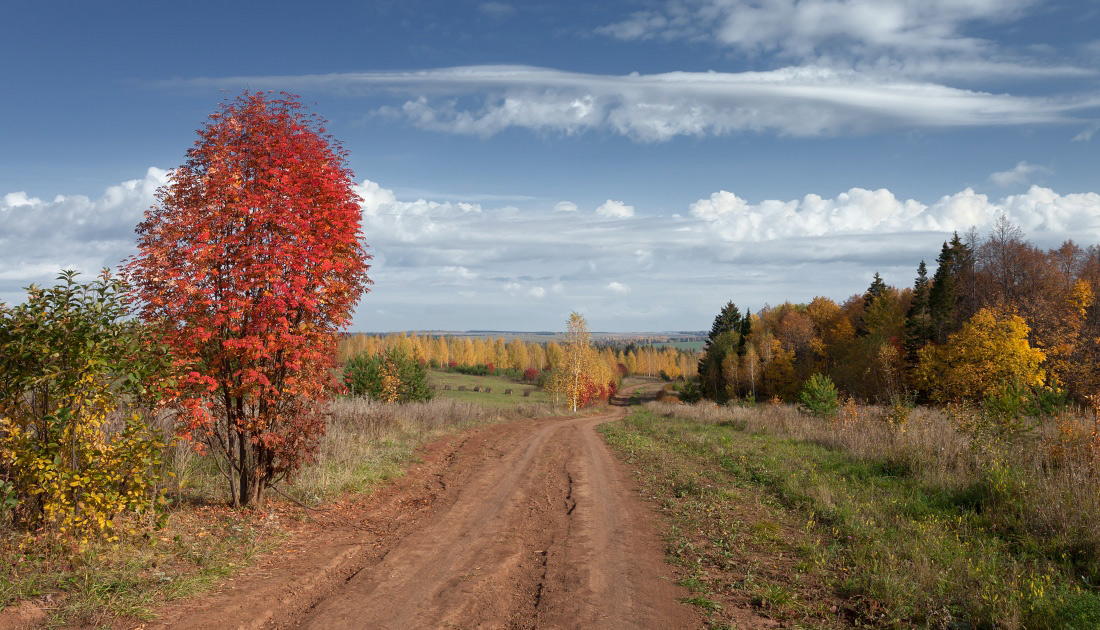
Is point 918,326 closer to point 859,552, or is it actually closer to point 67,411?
point 859,552

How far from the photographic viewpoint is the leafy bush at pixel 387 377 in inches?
1464

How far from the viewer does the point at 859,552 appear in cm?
754

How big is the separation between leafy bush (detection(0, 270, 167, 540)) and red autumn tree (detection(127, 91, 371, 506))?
1.02m

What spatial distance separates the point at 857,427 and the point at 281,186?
669 inches

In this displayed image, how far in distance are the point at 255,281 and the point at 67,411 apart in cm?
271

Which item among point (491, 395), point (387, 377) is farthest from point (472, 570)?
point (491, 395)

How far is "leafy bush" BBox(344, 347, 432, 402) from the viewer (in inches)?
1464

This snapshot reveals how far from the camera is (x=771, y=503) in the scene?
35.1 feet

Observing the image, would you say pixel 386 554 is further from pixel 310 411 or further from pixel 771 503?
pixel 771 503

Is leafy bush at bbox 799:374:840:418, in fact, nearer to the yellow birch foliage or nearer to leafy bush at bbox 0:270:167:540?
the yellow birch foliage

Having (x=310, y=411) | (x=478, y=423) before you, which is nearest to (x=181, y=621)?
(x=310, y=411)

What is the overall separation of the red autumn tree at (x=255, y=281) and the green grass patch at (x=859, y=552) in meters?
6.45

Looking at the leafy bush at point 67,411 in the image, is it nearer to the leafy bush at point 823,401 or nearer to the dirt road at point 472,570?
the dirt road at point 472,570

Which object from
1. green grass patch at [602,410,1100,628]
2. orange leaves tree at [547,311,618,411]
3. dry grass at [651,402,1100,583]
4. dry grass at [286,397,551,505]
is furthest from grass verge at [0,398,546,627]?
orange leaves tree at [547,311,618,411]
